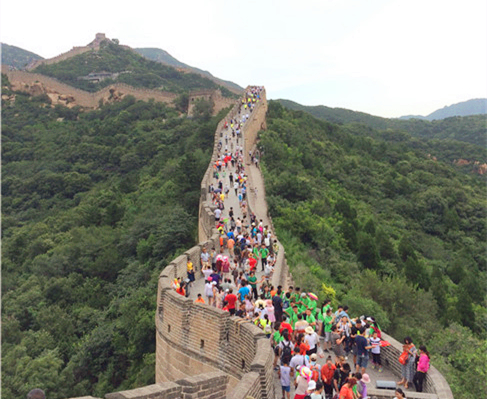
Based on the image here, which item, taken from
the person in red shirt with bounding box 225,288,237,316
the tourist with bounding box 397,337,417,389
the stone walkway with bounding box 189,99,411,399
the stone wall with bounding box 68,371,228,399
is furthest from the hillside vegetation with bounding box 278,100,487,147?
the stone wall with bounding box 68,371,228,399

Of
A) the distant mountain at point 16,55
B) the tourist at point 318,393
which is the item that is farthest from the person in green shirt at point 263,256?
the distant mountain at point 16,55

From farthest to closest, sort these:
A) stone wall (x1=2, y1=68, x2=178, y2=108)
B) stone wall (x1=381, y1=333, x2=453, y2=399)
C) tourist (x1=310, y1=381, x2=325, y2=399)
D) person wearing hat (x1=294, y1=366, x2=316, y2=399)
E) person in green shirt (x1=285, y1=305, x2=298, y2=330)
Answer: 1. stone wall (x1=2, y1=68, x2=178, y2=108)
2. person in green shirt (x1=285, y1=305, x2=298, y2=330)
3. stone wall (x1=381, y1=333, x2=453, y2=399)
4. person wearing hat (x1=294, y1=366, x2=316, y2=399)
5. tourist (x1=310, y1=381, x2=325, y2=399)

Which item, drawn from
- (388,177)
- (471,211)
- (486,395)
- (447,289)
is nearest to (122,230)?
(447,289)

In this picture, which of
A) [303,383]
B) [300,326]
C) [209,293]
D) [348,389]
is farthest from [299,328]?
[209,293]

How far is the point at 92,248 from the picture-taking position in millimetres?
26750

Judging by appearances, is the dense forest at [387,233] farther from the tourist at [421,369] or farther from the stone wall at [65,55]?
the stone wall at [65,55]

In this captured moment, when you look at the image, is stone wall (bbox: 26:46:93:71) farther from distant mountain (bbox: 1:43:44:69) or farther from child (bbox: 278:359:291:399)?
child (bbox: 278:359:291:399)

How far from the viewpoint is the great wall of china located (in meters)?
6.70

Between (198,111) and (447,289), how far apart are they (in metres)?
35.8

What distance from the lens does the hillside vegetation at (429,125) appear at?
360ft

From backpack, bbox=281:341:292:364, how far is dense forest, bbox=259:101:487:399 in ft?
20.3

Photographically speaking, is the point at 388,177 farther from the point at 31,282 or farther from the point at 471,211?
the point at 31,282

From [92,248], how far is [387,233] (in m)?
19.3

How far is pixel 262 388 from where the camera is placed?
7.30 meters
